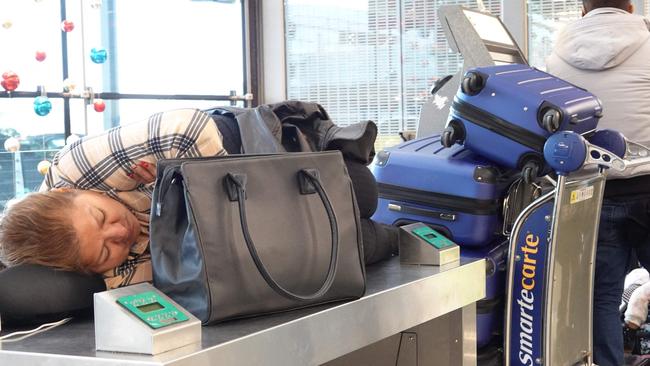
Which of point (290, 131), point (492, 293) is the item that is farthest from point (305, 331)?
point (492, 293)

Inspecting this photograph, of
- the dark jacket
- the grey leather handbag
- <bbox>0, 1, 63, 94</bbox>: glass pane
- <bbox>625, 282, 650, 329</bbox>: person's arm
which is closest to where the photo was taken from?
the grey leather handbag

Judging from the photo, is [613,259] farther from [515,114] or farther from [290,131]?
[290,131]

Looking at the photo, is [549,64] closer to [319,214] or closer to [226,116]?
[226,116]

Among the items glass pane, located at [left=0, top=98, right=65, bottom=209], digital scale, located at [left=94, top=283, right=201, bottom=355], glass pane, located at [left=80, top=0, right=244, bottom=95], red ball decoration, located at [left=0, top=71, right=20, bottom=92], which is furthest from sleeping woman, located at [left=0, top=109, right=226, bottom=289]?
glass pane, located at [left=80, top=0, right=244, bottom=95]

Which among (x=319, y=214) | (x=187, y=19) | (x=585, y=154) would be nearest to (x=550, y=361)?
(x=585, y=154)

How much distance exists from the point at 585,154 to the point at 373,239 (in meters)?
0.53

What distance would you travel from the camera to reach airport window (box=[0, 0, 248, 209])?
4691mm

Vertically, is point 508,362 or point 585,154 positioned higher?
point 585,154

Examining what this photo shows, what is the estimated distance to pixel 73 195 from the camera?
1.43 metres

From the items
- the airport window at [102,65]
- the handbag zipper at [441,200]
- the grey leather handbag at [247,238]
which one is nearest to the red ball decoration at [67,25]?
the airport window at [102,65]

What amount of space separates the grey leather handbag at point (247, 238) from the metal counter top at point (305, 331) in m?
0.04

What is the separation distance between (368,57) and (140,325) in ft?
17.7

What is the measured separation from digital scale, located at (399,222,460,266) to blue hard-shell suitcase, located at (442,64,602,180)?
0.37 meters

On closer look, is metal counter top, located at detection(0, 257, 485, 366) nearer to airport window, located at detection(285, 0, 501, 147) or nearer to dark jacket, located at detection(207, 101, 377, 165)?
dark jacket, located at detection(207, 101, 377, 165)
